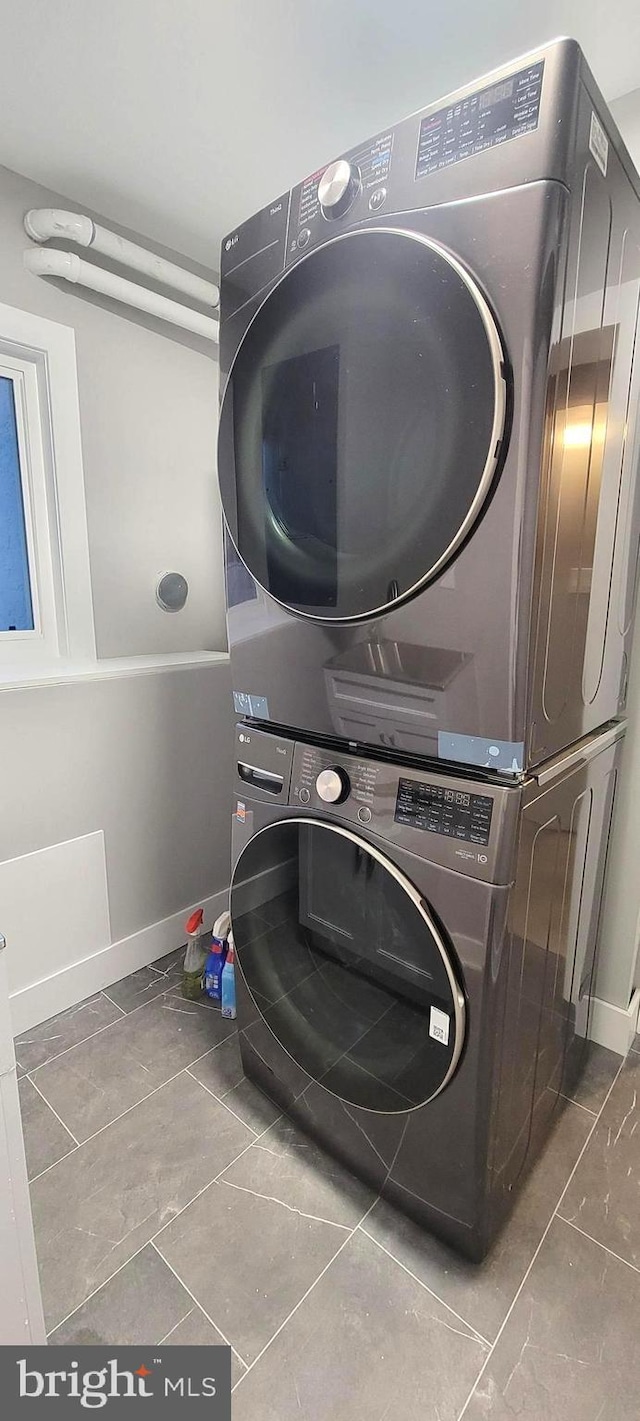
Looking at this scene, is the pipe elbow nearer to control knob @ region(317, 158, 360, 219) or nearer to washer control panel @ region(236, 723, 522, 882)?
control knob @ region(317, 158, 360, 219)

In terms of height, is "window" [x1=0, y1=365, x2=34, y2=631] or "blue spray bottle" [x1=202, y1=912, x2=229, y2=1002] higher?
"window" [x1=0, y1=365, x2=34, y2=631]

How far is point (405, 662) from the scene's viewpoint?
0.93 meters

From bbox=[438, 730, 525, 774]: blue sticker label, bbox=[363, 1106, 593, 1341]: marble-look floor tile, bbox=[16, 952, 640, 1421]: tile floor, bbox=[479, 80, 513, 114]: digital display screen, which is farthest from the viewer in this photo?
bbox=[363, 1106, 593, 1341]: marble-look floor tile

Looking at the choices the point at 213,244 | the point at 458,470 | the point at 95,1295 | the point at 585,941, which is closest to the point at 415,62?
the point at 213,244

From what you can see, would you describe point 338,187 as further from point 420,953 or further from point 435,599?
point 420,953

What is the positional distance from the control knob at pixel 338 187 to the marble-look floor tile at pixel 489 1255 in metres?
1.76

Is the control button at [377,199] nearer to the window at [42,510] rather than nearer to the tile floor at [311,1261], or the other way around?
the window at [42,510]

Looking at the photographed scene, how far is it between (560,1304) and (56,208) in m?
2.63

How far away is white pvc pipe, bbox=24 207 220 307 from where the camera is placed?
151 cm

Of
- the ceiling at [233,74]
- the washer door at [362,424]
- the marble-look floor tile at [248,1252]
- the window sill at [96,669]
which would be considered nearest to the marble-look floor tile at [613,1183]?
the marble-look floor tile at [248,1252]

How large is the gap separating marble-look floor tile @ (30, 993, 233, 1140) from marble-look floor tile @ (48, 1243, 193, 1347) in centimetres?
34

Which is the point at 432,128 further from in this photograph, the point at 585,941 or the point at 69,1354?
the point at 69,1354

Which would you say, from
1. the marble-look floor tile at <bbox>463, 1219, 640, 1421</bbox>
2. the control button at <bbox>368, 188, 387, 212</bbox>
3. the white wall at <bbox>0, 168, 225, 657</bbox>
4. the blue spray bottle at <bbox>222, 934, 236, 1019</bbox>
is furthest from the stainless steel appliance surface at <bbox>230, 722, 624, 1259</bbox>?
the white wall at <bbox>0, 168, 225, 657</bbox>

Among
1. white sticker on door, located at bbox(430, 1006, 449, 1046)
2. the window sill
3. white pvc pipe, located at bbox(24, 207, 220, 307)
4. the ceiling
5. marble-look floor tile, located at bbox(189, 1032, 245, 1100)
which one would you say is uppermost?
the ceiling
